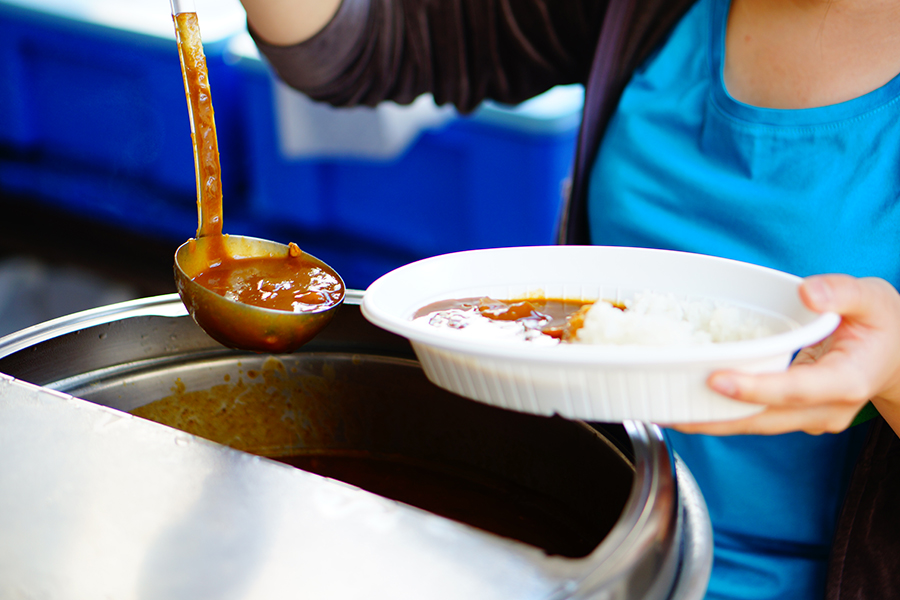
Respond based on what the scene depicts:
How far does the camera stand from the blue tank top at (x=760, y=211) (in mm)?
1019

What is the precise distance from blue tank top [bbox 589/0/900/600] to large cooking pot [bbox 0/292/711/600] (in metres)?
0.34

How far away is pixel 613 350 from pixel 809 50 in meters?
0.74

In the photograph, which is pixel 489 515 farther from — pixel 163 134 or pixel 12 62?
pixel 12 62

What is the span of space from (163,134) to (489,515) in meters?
2.76

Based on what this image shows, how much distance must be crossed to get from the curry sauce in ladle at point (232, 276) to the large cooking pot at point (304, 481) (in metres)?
0.09

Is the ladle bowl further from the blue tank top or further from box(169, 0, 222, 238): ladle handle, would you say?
the blue tank top

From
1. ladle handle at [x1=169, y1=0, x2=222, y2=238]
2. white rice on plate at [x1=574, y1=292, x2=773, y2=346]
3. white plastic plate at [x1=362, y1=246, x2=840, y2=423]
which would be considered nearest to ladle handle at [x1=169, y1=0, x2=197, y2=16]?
ladle handle at [x1=169, y1=0, x2=222, y2=238]

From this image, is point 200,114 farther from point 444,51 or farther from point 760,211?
point 760,211

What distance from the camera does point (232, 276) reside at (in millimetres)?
989

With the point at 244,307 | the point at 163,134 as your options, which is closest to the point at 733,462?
the point at 244,307

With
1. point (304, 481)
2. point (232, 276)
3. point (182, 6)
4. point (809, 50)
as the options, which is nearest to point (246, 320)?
point (232, 276)

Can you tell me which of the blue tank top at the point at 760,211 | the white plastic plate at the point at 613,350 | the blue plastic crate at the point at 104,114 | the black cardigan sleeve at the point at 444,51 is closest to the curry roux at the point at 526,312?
the white plastic plate at the point at 613,350

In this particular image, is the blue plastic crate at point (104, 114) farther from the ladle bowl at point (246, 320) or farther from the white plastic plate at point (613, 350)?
the white plastic plate at point (613, 350)

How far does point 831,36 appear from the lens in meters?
1.08
